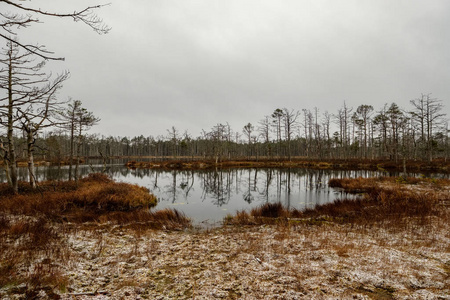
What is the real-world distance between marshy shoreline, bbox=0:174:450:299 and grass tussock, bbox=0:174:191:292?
39mm

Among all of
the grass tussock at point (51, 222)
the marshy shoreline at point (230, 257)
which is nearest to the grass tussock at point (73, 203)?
the grass tussock at point (51, 222)

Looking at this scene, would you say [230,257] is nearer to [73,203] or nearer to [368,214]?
[368,214]

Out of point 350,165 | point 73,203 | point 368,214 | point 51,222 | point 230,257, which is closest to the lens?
point 230,257

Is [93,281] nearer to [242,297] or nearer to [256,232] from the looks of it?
[242,297]

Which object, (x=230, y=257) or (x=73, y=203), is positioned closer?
(x=230, y=257)

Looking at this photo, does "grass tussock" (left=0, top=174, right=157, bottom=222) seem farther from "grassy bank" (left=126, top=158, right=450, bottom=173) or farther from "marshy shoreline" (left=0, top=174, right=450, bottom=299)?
A: "grassy bank" (left=126, top=158, right=450, bottom=173)

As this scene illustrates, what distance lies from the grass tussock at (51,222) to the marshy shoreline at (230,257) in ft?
0.13

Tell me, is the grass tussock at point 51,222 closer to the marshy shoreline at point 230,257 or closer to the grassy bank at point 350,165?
the marshy shoreline at point 230,257

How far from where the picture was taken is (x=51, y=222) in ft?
27.7

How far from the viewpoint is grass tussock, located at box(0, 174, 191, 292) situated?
4.15m

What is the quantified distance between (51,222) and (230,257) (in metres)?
7.95

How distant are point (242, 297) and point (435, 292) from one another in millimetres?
3530

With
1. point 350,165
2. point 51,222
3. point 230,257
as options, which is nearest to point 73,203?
point 51,222

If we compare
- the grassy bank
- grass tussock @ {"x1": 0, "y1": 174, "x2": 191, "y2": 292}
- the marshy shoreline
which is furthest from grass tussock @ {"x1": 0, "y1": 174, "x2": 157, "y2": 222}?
the grassy bank
